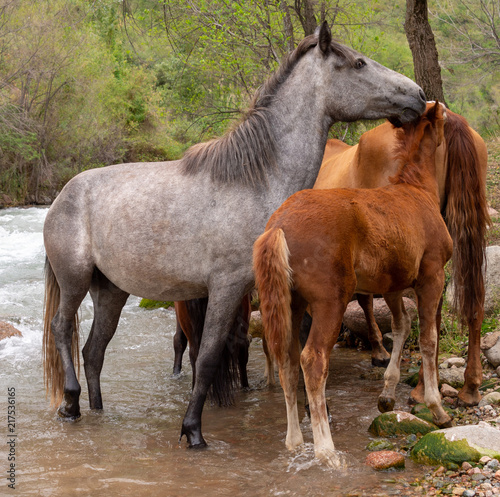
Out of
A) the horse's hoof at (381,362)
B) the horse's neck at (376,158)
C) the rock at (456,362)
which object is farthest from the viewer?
the horse's hoof at (381,362)

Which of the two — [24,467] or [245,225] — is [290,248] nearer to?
[245,225]

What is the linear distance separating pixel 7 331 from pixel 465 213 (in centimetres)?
556

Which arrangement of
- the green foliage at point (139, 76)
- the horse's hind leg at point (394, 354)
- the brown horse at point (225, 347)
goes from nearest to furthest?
the horse's hind leg at point (394, 354)
the brown horse at point (225, 347)
the green foliage at point (139, 76)

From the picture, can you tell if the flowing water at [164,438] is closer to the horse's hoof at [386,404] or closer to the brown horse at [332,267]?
the horse's hoof at [386,404]

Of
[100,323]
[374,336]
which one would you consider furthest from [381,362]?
[100,323]

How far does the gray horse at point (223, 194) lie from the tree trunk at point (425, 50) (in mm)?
3680

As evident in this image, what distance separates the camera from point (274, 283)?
3.08 metres

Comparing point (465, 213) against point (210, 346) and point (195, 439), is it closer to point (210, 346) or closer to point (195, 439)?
point (210, 346)

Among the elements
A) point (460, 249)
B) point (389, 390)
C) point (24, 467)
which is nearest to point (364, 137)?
point (460, 249)

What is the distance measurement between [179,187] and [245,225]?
59cm

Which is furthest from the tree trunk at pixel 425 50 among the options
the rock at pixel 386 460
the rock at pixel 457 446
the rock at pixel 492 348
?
the rock at pixel 386 460

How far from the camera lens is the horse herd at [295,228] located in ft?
10.4

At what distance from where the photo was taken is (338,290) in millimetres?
3148

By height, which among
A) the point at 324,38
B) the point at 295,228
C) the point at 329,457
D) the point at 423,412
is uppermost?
the point at 324,38
